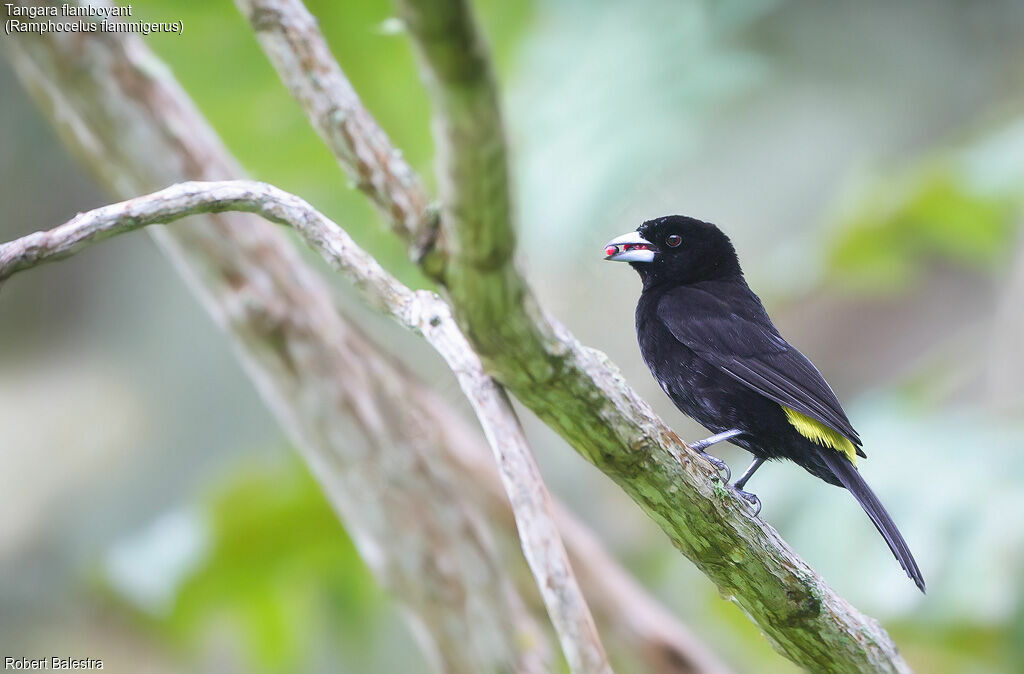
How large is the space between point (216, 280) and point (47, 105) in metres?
0.90

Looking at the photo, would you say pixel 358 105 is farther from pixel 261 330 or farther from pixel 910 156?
pixel 910 156

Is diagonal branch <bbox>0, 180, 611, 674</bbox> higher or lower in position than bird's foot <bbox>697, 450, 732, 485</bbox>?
higher

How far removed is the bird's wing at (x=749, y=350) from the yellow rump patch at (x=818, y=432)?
7 centimetres

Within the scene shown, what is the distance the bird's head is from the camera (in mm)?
2730

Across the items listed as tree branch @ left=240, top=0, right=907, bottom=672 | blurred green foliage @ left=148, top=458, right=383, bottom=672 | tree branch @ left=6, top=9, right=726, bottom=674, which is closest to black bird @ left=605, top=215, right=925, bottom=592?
tree branch @ left=240, top=0, right=907, bottom=672

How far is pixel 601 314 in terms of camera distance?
6297 mm

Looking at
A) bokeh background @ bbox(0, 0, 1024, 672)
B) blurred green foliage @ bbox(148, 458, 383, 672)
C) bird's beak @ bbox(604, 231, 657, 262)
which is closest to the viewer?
bird's beak @ bbox(604, 231, 657, 262)

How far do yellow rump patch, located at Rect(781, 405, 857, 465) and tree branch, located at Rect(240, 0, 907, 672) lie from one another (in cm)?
48

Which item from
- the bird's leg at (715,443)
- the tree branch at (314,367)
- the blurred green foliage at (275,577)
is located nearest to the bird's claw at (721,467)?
the bird's leg at (715,443)

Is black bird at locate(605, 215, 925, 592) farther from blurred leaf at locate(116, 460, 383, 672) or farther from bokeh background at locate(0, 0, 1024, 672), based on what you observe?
blurred leaf at locate(116, 460, 383, 672)

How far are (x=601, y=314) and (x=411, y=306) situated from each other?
4432 mm

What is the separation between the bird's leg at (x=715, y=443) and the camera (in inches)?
80.1

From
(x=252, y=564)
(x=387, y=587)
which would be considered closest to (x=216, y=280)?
(x=387, y=587)

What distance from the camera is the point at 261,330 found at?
3.26 meters
